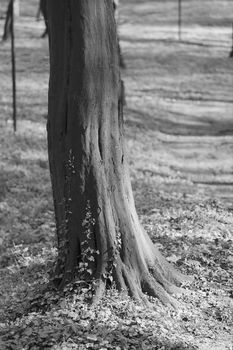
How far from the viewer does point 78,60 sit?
6312mm

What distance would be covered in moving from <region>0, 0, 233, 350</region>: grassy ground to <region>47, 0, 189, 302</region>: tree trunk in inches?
12.3

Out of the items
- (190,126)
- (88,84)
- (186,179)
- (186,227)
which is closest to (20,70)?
(190,126)

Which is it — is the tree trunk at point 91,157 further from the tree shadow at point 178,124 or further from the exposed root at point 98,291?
the tree shadow at point 178,124

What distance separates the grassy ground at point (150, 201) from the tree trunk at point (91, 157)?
0.31 metres

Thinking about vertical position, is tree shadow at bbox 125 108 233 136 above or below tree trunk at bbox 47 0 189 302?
below

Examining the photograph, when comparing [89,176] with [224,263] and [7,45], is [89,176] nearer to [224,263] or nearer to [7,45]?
[224,263]

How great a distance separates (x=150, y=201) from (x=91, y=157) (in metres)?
5.90

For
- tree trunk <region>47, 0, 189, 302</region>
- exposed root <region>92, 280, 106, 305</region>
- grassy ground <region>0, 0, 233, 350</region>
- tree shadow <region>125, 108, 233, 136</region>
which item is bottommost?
tree shadow <region>125, 108, 233, 136</region>

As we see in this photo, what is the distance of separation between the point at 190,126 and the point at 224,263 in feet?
49.0

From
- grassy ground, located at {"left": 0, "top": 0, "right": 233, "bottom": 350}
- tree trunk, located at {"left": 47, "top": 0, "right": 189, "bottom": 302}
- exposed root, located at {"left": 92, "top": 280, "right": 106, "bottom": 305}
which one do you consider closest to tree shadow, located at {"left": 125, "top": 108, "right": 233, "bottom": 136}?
grassy ground, located at {"left": 0, "top": 0, "right": 233, "bottom": 350}

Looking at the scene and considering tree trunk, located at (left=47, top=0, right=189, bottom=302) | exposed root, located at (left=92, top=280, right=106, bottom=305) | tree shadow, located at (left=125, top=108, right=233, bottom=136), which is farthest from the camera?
tree shadow, located at (left=125, top=108, right=233, bottom=136)

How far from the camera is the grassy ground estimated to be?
6.35m

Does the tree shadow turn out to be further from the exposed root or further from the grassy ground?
the exposed root

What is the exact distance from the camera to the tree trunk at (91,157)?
6320 mm
